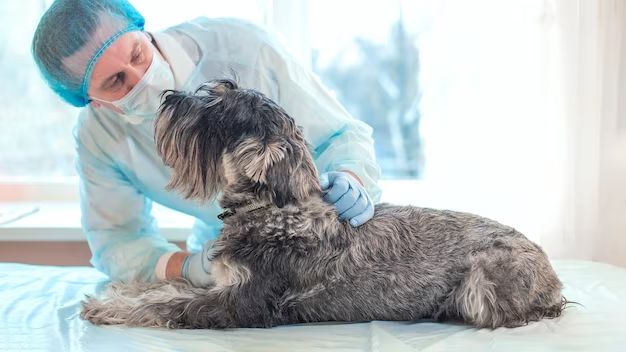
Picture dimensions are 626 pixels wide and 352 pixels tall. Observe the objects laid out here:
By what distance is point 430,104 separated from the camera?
3201mm

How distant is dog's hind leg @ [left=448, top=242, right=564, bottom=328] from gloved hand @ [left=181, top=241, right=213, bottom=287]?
0.79m

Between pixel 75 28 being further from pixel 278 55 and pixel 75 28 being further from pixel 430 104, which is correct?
pixel 430 104

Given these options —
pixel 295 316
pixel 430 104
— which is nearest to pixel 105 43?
pixel 295 316

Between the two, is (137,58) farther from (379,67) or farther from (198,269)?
(379,67)

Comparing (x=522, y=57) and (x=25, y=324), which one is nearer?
(x=25, y=324)

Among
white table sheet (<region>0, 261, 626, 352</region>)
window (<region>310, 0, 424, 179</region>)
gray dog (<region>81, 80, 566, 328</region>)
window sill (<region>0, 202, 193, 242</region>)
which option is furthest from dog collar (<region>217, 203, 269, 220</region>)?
window (<region>310, 0, 424, 179</region>)

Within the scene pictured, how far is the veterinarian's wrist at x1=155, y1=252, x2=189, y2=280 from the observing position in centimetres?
251

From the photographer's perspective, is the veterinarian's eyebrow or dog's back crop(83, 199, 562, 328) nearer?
dog's back crop(83, 199, 562, 328)

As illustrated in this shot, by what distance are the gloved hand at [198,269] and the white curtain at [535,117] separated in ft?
4.05

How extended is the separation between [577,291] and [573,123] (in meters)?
0.91

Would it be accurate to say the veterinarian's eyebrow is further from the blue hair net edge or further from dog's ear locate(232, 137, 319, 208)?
dog's ear locate(232, 137, 319, 208)

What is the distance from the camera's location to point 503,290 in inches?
79.5

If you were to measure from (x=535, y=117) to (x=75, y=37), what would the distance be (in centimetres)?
186

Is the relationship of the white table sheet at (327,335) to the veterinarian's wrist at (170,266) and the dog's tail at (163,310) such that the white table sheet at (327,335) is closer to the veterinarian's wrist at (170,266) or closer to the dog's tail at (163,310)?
the dog's tail at (163,310)
